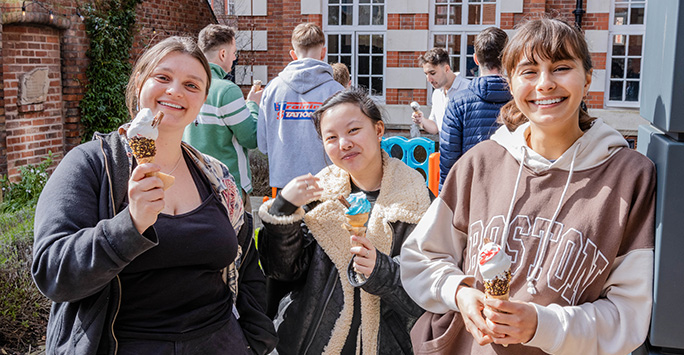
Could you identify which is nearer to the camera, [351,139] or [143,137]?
[143,137]

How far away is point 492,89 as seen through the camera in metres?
4.23

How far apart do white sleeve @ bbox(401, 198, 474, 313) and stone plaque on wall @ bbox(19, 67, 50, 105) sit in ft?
27.2

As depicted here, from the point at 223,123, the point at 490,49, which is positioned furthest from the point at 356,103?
the point at 223,123

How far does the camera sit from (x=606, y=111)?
1165 cm

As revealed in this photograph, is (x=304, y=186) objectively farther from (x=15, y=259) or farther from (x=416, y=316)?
(x=15, y=259)

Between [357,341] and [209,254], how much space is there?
2.38ft

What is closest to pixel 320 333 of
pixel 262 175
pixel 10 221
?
pixel 10 221


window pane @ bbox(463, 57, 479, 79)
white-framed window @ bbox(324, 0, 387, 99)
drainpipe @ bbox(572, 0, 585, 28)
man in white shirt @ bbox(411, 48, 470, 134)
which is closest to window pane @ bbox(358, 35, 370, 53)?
white-framed window @ bbox(324, 0, 387, 99)

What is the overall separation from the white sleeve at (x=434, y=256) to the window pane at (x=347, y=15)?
37.4 ft

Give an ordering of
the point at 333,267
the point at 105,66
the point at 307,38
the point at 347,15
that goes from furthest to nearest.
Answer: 1. the point at 347,15
2. the point at 105,66
3. the point at 307,38
4. the point at 333,267

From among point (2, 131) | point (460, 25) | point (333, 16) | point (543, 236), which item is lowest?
point (2, 131)

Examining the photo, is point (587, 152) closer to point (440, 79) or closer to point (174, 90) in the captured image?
point (174, 90)

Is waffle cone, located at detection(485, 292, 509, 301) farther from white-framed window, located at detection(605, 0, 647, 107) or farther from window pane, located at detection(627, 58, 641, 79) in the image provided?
window pane, located at detection(627, 58, 641, 79)

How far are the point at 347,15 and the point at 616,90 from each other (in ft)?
17.8
